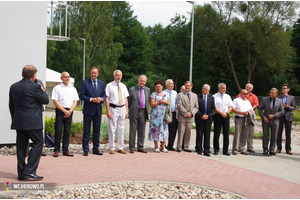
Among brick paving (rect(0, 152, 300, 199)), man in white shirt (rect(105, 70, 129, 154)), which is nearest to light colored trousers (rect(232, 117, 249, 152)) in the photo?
brick paving (rect(0, 152, 300, 199))

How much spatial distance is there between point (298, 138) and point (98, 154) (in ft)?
32.7

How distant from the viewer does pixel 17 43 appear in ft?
31.8

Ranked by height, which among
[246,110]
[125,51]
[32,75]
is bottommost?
[246,110]

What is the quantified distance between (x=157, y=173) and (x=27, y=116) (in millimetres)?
2705

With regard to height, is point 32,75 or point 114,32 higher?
point 114,32

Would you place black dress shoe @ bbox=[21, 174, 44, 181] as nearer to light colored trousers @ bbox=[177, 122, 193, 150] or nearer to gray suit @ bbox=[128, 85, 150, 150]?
gray suit @ bbox=[128, 85, 150, 150]

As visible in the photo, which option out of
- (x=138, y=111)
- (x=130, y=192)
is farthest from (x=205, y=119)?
(x=130, y=192)

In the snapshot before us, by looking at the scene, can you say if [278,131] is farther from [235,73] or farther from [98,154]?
[235,73]

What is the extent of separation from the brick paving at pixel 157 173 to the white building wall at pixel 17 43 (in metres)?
1.78

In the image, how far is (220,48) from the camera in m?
49.2

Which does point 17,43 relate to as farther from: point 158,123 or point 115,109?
point 158,123

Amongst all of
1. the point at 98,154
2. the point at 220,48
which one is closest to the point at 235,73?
the point at 220,48

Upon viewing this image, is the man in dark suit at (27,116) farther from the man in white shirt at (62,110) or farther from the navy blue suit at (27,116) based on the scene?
the man in white shirt at (62,110)

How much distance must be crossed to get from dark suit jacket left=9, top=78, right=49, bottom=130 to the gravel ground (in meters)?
1.22
